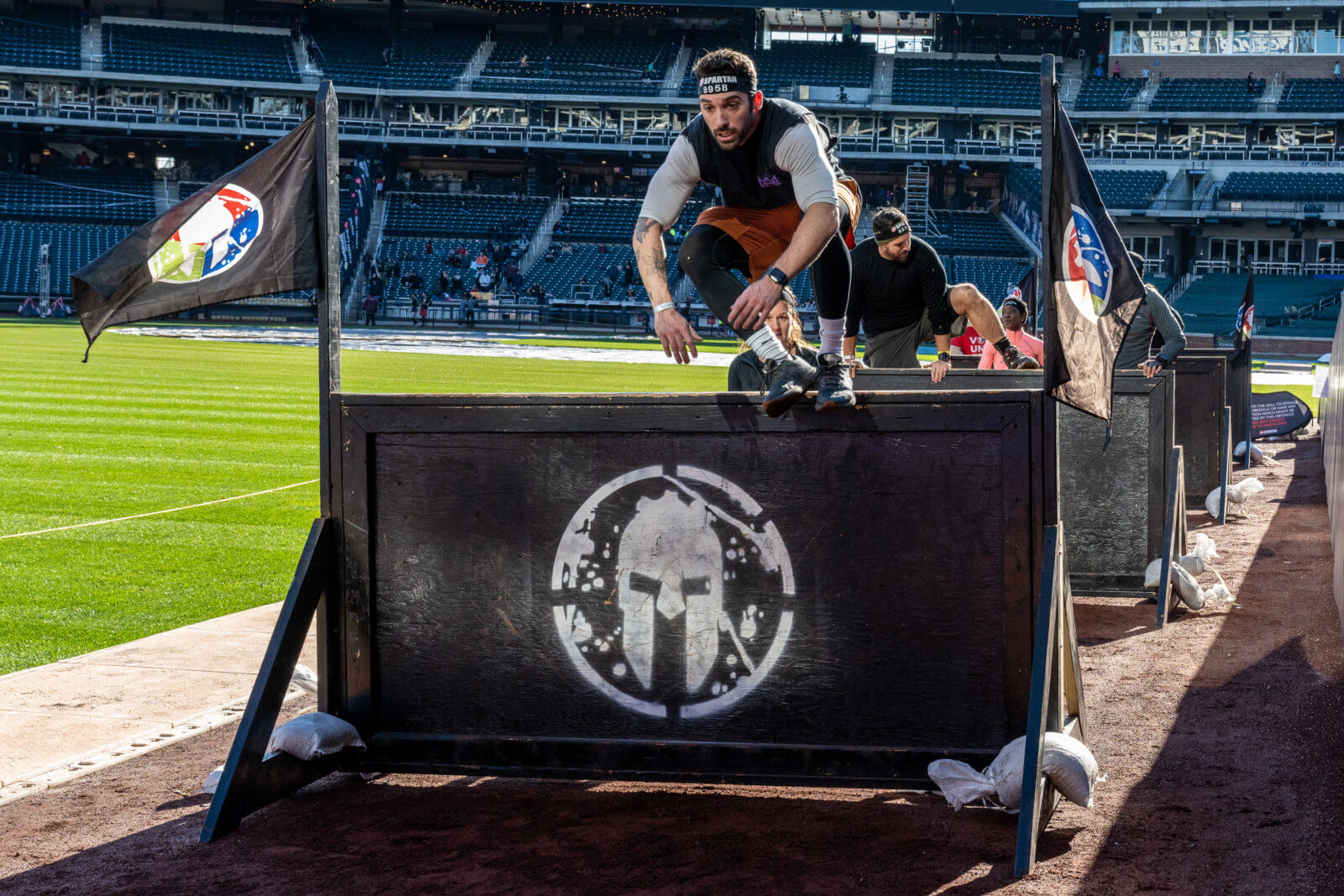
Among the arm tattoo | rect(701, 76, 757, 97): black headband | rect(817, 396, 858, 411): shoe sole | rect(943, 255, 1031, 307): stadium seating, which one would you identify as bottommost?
rect(817, 396, 858, 411): shoe sole

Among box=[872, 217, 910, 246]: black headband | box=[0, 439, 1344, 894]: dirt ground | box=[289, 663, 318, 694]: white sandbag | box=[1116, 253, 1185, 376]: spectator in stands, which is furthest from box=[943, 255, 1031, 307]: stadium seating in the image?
box=[0, 439, 1344, 894]: dirt ground

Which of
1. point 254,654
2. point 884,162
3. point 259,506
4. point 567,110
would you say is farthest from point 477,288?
point 254,654

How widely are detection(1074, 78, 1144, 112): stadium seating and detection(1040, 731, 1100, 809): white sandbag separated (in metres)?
65.2

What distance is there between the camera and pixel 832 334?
17.9 ft

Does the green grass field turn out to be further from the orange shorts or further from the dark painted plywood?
the orange shorts

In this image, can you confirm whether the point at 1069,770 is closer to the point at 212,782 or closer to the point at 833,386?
the point at 833,386

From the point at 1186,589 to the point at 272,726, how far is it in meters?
5.47

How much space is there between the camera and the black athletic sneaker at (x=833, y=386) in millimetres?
4344

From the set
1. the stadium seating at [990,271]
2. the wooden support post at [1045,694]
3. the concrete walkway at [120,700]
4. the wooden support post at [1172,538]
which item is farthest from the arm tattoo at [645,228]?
the stadium seating at [990,271]

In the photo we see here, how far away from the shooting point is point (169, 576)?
27.7 ft

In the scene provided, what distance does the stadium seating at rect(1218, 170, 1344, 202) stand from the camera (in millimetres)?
59844

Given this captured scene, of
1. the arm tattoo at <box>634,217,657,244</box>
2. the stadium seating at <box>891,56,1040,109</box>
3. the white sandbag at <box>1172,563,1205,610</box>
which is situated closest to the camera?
the arm tattoo at <box>634,217,657,244</box>

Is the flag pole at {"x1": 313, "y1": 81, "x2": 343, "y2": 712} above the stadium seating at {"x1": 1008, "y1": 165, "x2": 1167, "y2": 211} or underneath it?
underneath

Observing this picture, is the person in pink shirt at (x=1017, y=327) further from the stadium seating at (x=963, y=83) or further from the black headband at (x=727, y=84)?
the stadium seating at (x=963, y=83)
